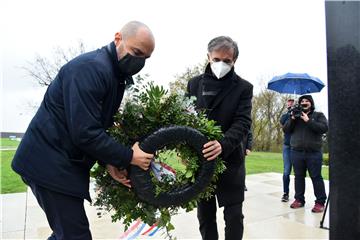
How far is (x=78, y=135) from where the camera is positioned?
2.08m

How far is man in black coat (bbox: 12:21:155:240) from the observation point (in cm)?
211

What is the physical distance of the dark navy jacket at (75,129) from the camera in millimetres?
2096

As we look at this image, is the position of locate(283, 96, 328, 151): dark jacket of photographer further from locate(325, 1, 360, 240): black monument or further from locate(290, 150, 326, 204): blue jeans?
locate(325, 1, 360, 240): black monument

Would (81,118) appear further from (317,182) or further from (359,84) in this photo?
(317,182)

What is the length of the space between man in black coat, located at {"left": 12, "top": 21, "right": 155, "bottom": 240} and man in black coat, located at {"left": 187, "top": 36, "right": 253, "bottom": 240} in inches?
35.6

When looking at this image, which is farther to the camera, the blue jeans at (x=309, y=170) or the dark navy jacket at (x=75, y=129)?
the blue jeans at (x=309, y=170)

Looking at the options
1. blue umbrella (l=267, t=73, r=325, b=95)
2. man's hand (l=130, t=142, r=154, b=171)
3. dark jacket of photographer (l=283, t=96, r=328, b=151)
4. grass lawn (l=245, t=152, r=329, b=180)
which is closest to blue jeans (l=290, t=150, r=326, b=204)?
dark jacket of photographer (l=283, t=96, r=328, b=151)

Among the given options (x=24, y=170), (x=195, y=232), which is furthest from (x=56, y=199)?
(x=195, y=232)

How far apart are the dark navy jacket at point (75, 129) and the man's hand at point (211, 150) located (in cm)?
60

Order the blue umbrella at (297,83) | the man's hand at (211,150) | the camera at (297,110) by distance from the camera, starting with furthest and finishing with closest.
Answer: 1. the blue umbrella at (297,83)
2. the camera at (297,110)
3. the man's hand at (211,150)

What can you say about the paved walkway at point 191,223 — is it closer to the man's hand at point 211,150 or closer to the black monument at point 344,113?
the man's hand at point 211,150

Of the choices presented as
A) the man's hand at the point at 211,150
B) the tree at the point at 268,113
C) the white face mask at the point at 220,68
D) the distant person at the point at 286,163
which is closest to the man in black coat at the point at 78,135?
the man's hand at the point at 211,150

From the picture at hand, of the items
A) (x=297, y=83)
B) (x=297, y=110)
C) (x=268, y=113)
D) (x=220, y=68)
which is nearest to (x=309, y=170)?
(x=297, y=110)

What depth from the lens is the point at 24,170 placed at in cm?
225
